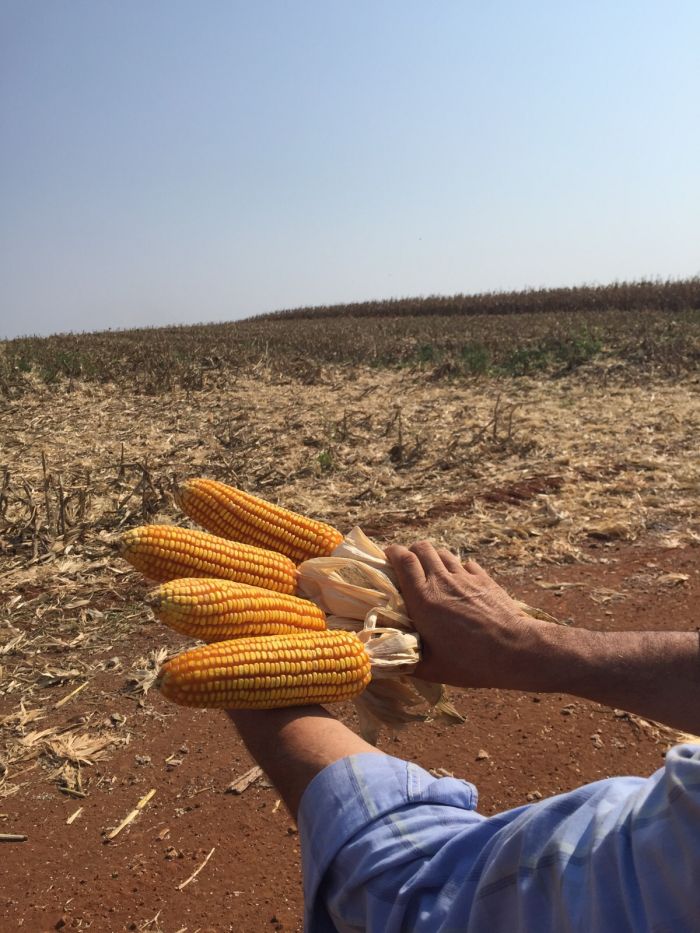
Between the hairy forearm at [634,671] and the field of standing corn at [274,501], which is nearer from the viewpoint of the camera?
the hairy forearm at [634,671]

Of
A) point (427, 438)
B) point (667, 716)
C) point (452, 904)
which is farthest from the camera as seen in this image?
point (427, 438)

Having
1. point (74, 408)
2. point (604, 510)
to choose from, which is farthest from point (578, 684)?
point (74, 408)

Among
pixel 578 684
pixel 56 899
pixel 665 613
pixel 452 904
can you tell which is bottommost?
pixel 56 899

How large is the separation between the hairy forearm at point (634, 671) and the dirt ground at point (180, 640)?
1603mm

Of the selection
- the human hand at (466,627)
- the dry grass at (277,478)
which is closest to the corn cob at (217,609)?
the human hand at (466,627)

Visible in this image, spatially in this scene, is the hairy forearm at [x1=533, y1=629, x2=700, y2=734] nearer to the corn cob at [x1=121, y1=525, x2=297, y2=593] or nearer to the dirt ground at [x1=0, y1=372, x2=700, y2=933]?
the corn cob at [x1=121, y1=525, x2=297, y2=593]

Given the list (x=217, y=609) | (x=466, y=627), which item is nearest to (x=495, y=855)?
(x=466, y=627)

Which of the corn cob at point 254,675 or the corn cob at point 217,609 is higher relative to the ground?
the corn cob at point 217,609

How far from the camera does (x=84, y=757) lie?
3.48m

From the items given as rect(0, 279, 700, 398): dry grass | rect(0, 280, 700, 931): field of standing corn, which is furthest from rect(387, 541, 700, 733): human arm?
rect(0, 279, 700, 398): dry grass

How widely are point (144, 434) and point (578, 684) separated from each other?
864cm

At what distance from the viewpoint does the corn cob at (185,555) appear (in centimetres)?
205

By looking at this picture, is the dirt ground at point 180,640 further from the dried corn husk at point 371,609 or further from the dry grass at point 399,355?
the dry grass at point 399,355

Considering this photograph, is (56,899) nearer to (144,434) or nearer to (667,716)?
(667,716)
